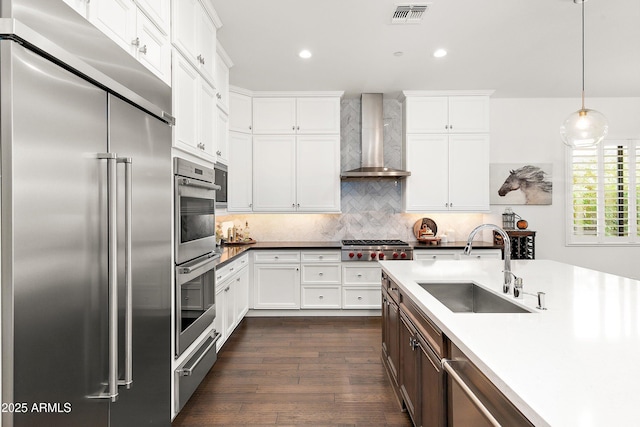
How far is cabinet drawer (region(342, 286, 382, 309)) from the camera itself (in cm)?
445

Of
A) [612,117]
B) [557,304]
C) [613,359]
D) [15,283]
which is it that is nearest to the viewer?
A: [15,283]

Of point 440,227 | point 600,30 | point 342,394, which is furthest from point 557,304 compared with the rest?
point 440,227

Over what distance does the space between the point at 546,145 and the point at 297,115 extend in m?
3.53

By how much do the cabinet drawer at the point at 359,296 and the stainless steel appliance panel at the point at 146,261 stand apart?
9.04 feet

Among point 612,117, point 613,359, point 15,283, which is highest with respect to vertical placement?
point 612,117

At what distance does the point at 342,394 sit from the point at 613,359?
1.92 m

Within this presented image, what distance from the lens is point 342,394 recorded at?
8.45 feet

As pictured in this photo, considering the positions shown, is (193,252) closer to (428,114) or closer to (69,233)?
(69,233)

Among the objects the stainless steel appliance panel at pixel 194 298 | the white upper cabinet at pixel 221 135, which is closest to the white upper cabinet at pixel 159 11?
the white upper cabinet at pixel 221 135

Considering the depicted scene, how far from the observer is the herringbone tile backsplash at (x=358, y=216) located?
5.02m

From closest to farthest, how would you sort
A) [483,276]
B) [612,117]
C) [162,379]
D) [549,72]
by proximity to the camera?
[162,379] < [483,276] < [549,72] < [612,117]

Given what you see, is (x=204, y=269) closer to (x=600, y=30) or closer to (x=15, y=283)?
(x=15, y=283)

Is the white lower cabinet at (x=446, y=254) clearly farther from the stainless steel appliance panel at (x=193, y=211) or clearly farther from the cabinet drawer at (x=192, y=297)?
the cabinet drawer at (x=192, y=297)

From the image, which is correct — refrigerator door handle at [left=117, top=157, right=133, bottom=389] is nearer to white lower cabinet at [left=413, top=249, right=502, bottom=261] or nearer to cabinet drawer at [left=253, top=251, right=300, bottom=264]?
cabinet drawer at [left=253, top=251, right=300, bottom=264]
